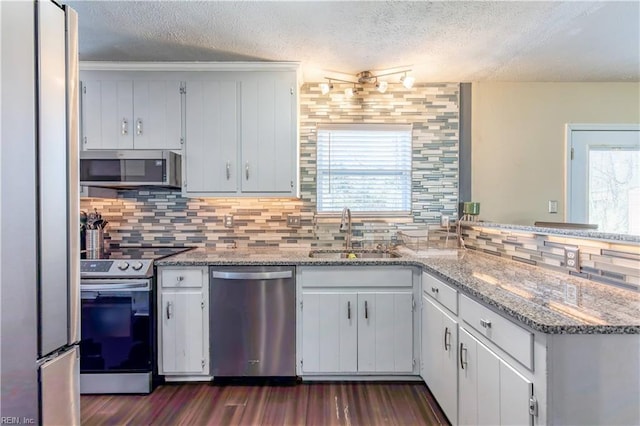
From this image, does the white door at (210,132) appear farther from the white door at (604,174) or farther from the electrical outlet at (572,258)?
the white door at (604,174)

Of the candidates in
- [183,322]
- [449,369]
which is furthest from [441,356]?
[183,322]

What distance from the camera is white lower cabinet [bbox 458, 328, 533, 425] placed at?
111 centimetres

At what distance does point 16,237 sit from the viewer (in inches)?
31.9

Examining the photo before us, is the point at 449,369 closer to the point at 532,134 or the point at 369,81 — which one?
the point at 369,81

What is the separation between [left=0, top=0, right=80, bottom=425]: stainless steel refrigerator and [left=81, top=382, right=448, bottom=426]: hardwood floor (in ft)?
3.49

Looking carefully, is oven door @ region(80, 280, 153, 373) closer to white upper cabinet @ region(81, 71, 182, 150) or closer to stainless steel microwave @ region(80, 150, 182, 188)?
stainless steel microwave @ region(80, 150, 182, 188)

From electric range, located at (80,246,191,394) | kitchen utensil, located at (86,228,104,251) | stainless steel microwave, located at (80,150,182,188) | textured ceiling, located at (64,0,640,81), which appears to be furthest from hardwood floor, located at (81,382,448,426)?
textured ceiling, located at (64,0,640,81)

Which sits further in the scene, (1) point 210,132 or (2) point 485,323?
(1) point 210,132

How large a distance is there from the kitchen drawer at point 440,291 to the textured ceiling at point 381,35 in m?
1.59

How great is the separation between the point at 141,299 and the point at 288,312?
3.18ft

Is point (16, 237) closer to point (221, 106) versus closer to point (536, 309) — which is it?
point (536, 309)

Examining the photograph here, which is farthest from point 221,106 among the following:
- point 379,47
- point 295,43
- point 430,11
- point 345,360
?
point 345,360

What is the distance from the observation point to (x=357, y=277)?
7.18ft

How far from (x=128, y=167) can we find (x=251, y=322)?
1.45m
